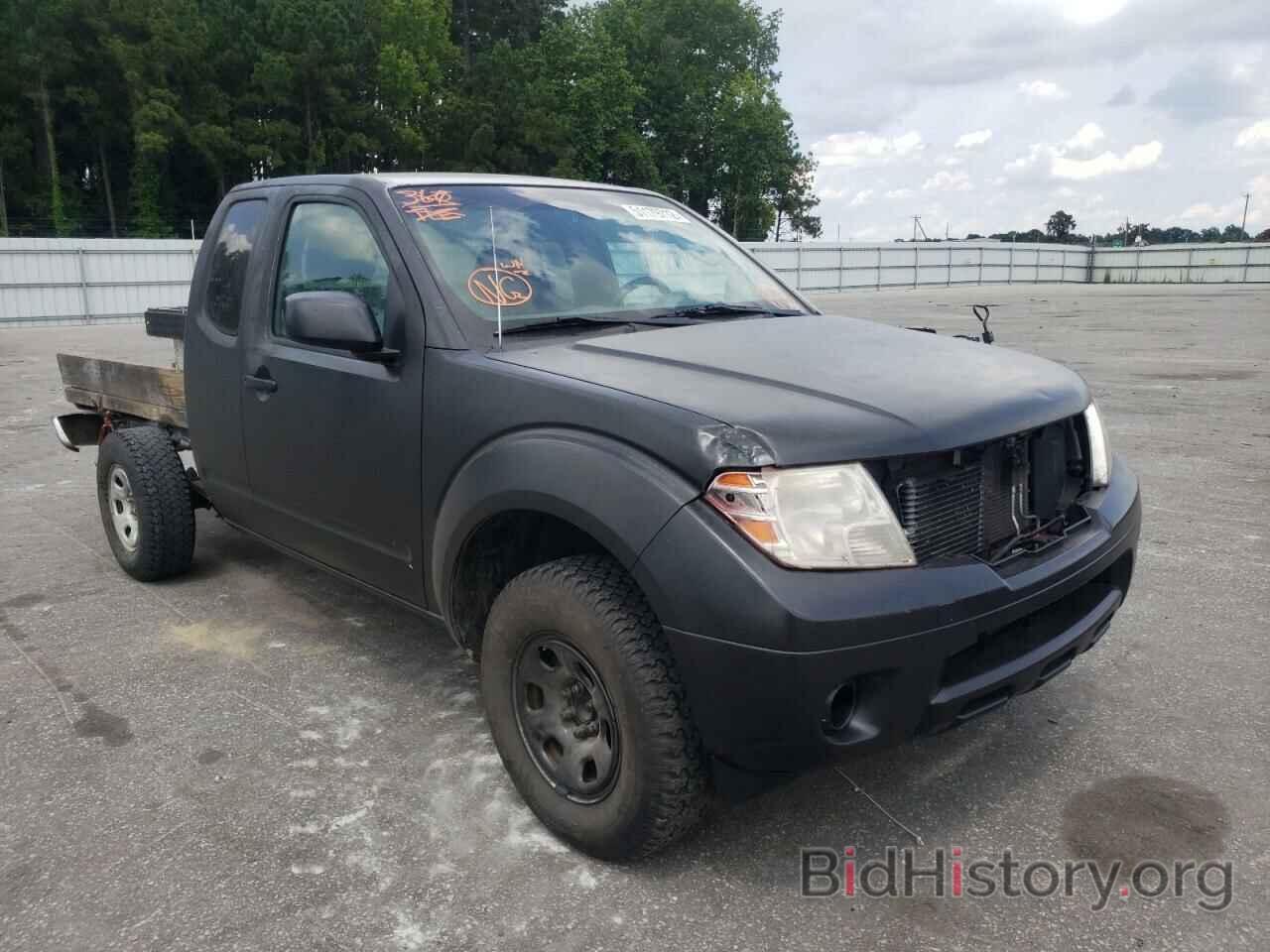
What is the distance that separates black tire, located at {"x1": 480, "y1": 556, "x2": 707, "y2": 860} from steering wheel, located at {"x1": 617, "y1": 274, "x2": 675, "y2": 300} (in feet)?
3.96

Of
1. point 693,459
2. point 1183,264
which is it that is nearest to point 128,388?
point 693,459

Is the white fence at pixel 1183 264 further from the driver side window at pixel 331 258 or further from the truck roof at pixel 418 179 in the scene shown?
the driver side window at pixel 331 258

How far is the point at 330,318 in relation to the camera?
9.53 feet

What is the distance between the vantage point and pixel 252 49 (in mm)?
49062

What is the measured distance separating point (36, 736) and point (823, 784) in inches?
99.0

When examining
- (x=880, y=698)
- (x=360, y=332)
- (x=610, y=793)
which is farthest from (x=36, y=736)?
(x=880, y=698)

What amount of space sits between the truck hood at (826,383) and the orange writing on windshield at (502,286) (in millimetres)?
274

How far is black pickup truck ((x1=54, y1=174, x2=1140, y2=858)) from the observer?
2.19 metres

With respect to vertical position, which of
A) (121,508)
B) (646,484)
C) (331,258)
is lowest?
(121,508)

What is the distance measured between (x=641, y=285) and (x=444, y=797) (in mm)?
1787

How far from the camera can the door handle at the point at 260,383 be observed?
11.9ft

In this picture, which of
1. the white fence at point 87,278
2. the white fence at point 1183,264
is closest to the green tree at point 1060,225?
the white fence at point 1183,264

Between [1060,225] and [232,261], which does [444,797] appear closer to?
[232,261]

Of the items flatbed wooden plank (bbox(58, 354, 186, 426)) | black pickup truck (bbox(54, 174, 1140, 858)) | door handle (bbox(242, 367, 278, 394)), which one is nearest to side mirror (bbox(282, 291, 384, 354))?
black pickup truck (bbox(54, 174, 1140, 858))
